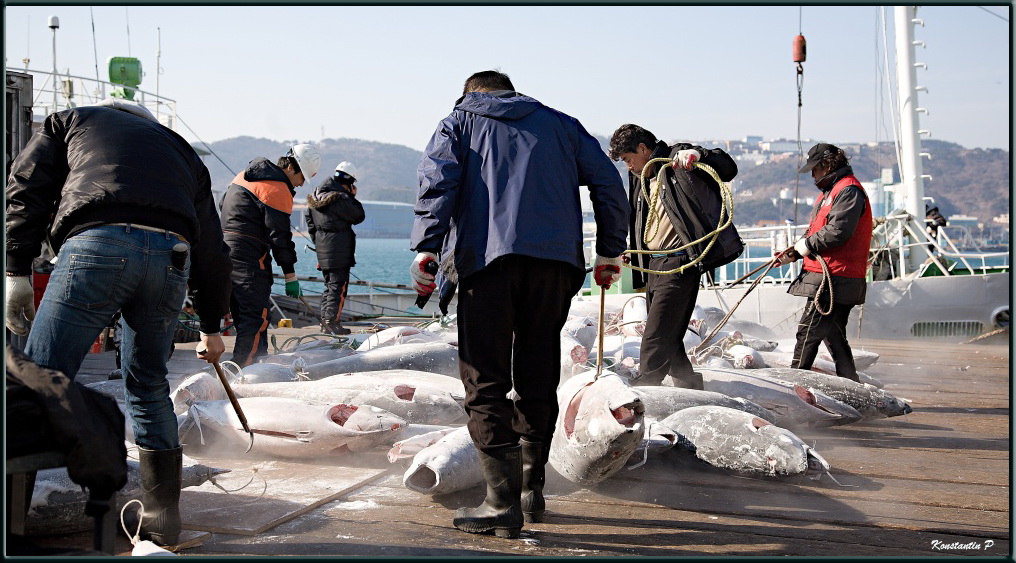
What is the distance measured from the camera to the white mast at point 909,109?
16.1m

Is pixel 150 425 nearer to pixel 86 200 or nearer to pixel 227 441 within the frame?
pixel 86 200

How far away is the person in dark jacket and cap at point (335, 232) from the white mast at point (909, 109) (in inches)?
401

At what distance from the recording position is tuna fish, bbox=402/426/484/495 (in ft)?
13.1

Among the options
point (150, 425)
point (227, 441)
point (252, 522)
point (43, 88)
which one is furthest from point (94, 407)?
point (43, 88)

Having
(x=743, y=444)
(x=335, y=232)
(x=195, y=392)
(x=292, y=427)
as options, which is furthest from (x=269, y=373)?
(x=335, y=232)

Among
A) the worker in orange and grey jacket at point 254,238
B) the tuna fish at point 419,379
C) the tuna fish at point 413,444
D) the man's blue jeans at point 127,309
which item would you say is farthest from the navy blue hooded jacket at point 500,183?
the worker in orange and grey jacket at point 254,238

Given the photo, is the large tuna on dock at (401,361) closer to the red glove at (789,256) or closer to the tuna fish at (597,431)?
the tuna fish at (597,431)

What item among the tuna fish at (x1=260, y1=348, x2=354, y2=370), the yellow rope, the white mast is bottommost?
the tuna fish at (x1=260, y1=348, x2=354, y2=370)

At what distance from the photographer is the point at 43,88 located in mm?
17906

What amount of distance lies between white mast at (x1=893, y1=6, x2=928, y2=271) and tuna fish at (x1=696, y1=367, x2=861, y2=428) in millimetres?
11410

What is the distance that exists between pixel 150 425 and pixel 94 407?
45.1 inches

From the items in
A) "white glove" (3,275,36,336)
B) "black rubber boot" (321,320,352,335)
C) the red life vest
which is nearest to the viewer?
"white glove" (3,275,36,336)

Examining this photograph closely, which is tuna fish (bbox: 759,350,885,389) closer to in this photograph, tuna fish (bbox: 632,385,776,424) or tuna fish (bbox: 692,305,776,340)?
tuna fish (bbox: 692,305,776,340)

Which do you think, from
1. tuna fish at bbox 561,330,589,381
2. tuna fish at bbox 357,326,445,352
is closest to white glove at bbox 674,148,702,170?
tuna fish at bbox 561,330,589,381
